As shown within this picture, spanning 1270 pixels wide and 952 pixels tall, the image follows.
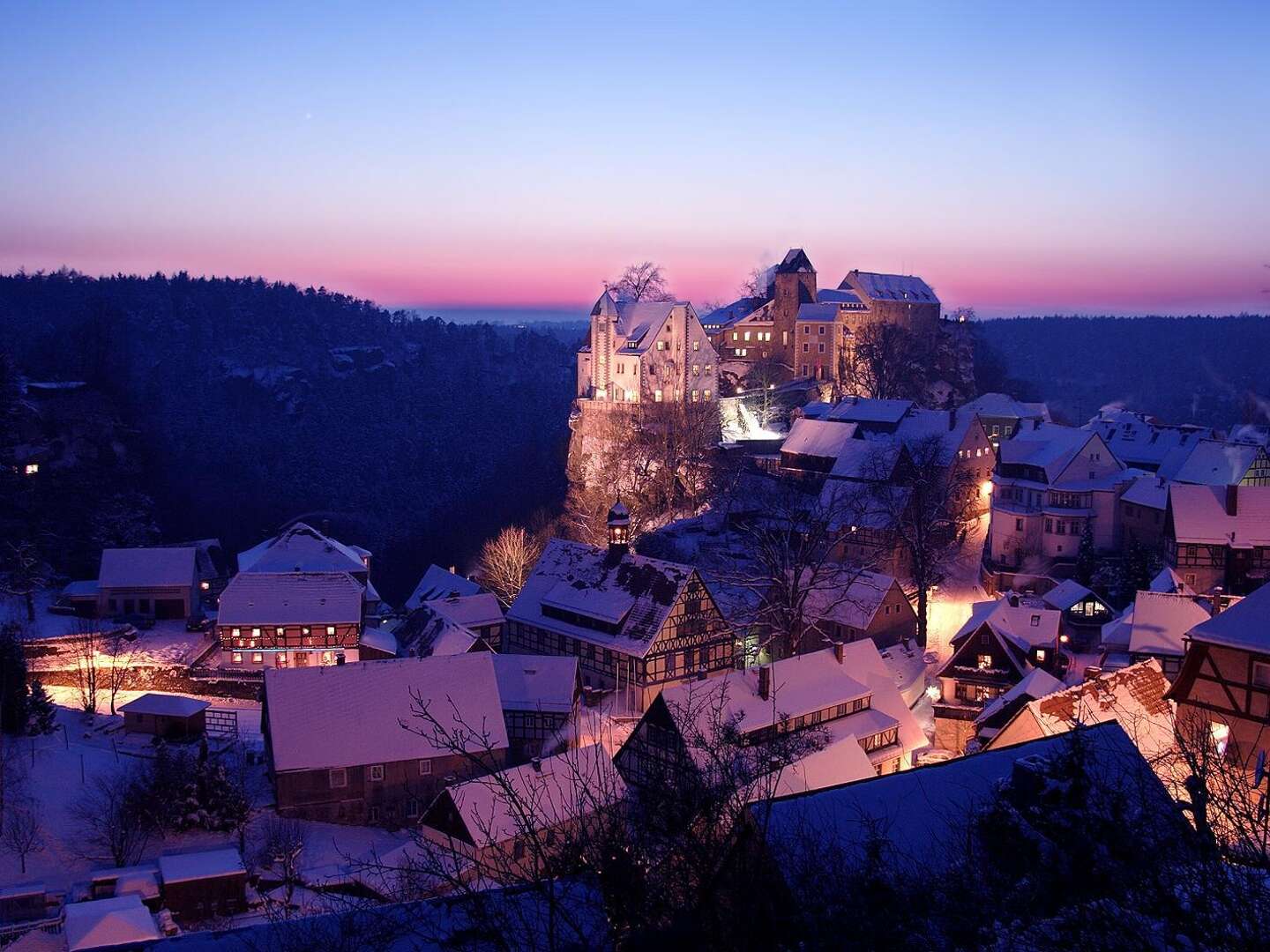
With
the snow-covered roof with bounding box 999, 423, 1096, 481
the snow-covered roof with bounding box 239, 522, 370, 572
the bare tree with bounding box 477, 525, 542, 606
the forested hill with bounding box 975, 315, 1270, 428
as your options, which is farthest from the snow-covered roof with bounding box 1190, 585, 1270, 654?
the forested hill with bounding box 975, 315, 1270, 428

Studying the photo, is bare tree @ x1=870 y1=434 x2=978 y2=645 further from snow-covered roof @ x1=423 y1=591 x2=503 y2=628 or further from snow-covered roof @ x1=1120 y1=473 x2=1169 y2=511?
snow-covered roof @ x1=423 y1=591 x2=503 y2=628

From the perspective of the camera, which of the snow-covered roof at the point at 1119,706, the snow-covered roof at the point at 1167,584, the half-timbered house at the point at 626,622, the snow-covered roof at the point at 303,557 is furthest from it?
the snow-covered roof at the point at 303,557

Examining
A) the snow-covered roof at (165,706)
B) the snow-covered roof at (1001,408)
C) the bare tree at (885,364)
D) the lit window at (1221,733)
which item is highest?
the bare tree at (885,364)

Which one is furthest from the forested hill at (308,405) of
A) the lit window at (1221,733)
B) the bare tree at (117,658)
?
the lit window at (1221,733)

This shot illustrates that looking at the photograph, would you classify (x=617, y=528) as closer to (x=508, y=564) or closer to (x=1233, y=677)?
(x=508, y=564)

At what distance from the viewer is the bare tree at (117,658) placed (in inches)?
1348

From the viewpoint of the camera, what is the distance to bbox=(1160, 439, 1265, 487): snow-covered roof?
41875 mm

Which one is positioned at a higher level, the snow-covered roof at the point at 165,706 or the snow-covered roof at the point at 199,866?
the snow-covered roof at the point at 199,866

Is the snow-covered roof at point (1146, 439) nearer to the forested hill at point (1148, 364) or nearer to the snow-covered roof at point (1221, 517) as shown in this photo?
the snow-covered roof at point (1221, 517)

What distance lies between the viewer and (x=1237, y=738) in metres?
18.1

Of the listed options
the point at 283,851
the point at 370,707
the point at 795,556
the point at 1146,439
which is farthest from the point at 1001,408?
the point at 283,851

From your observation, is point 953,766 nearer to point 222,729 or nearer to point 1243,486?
point 222,729

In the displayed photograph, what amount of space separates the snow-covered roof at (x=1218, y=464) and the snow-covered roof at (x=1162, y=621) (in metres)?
13.8

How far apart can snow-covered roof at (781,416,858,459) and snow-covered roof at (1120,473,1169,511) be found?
1280cm
